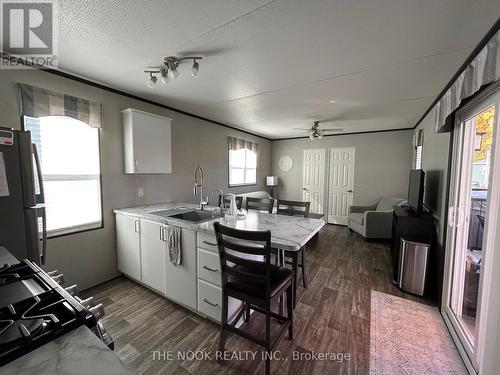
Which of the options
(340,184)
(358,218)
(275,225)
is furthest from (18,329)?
(340,184)

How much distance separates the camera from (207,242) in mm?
1868

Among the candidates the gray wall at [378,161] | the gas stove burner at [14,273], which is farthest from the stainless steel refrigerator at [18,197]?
the gray wall at [378,161]

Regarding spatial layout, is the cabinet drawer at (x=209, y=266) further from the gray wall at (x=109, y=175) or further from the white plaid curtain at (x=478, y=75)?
the white plaid curtain at (x=478, y=75)

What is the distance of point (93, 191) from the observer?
8.41 feet

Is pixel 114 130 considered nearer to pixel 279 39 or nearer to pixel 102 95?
pixel 102 95

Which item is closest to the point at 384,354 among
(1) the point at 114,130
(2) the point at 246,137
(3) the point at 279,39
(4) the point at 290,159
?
(3) the point at 279,39

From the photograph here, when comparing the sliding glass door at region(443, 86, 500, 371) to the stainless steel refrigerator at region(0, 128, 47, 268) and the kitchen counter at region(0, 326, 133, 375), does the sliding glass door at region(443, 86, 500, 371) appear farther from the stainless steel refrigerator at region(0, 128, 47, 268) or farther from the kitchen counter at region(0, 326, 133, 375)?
the stainless steel refrigerator at region(0, 128, 47, 268)

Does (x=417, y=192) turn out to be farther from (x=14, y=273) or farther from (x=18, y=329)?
(x=14, y=273)

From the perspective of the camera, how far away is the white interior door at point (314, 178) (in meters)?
5.91

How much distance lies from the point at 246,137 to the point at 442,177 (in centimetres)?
389

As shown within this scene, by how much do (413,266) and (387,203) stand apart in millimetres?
2598

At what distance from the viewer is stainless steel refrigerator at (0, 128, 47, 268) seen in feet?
4.69

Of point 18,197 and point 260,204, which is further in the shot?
point 260,204

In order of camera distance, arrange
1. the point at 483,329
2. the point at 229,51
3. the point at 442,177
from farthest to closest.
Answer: the point at 442,177 < the point at 229,51 < the point at 483,329
